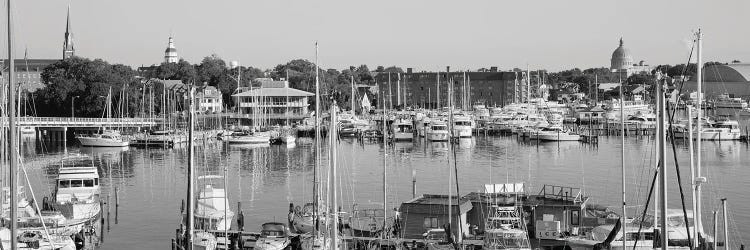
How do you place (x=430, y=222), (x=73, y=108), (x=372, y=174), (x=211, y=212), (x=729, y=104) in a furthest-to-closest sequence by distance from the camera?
(x=729, y=104) → (x=73, y=108) → (x=372, y=174) → (x=211, y=212) → (x=430, y=222)

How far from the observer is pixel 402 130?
341 ft

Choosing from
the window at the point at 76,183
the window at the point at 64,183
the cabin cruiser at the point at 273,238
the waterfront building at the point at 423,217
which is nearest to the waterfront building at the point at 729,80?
the window at the point at 76,183

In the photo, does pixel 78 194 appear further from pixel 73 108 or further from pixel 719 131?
pixel 719 131

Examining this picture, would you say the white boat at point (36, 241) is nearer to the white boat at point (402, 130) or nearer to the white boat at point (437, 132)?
the white boat at point (402, 130)

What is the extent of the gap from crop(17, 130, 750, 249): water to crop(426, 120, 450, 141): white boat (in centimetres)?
178

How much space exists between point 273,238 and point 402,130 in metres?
71.3

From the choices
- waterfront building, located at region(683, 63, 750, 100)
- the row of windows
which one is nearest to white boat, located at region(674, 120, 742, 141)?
the row of windows

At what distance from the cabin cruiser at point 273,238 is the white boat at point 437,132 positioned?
65557 millimetres

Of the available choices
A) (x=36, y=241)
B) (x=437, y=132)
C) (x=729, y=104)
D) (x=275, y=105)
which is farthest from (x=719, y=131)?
(x=36, y=241)

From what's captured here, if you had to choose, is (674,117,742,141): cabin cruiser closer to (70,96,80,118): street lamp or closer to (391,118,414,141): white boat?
(391,118,414,141): white boat

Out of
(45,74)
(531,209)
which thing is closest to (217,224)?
(531,209)

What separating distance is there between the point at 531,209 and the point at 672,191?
2099 cm

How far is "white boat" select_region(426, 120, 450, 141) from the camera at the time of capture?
98.7 metres

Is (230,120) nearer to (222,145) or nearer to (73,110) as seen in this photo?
(73,110)
